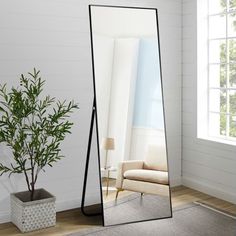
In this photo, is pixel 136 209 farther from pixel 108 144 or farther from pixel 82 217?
pixel 108 144

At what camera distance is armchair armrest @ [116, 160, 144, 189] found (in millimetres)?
3760

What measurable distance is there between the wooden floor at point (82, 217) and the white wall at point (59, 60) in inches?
6.2

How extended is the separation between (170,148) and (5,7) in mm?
2289

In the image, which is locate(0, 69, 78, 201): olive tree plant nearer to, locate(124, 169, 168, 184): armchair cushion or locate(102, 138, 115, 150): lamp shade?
locate(102, 138, 115, 150): lamp shade

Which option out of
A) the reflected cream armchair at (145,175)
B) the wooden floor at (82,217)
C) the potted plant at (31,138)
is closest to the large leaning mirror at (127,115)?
the reflected cream armchair at (145,175)

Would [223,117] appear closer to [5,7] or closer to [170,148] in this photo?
[170,148]

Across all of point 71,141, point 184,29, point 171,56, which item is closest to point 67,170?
point 71,141

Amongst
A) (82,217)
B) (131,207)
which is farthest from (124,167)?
(82,217)

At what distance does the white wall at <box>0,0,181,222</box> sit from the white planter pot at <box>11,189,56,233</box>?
0.15 meters

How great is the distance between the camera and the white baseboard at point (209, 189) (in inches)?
171

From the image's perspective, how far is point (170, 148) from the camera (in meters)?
4.82

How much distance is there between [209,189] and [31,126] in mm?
1982

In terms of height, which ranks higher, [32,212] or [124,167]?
[124,167]

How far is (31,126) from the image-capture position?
12.4 ft
